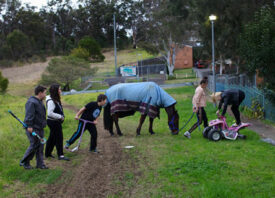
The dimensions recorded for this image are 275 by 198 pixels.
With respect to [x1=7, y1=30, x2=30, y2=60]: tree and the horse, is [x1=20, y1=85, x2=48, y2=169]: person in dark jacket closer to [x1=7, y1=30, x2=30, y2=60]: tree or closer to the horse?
the horse

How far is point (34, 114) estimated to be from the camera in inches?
253

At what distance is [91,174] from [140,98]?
15.1 ft

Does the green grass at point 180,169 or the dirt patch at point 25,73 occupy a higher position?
the dirt patch at point 25,73

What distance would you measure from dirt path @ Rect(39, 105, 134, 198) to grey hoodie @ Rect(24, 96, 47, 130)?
104cm

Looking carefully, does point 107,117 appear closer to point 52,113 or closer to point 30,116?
point 52,113

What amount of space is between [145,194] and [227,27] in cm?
2004

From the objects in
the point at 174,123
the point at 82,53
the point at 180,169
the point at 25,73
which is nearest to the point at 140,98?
the point at 174,123

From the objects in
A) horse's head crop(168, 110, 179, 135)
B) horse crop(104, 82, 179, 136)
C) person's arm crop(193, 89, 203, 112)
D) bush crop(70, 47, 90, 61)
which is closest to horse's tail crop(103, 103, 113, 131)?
horse crop(104, 82, 179, 136)

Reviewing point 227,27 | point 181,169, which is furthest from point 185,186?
point 227,27

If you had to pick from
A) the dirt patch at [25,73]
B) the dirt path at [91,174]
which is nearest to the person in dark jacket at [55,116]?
the dirt path at [91,174]

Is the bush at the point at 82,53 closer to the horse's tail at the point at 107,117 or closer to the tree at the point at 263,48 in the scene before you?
the tree at the point at 263,48

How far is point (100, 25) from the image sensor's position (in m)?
74.2

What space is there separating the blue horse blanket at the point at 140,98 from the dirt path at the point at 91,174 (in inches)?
82.5

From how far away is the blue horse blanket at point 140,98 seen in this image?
34.1 feet
